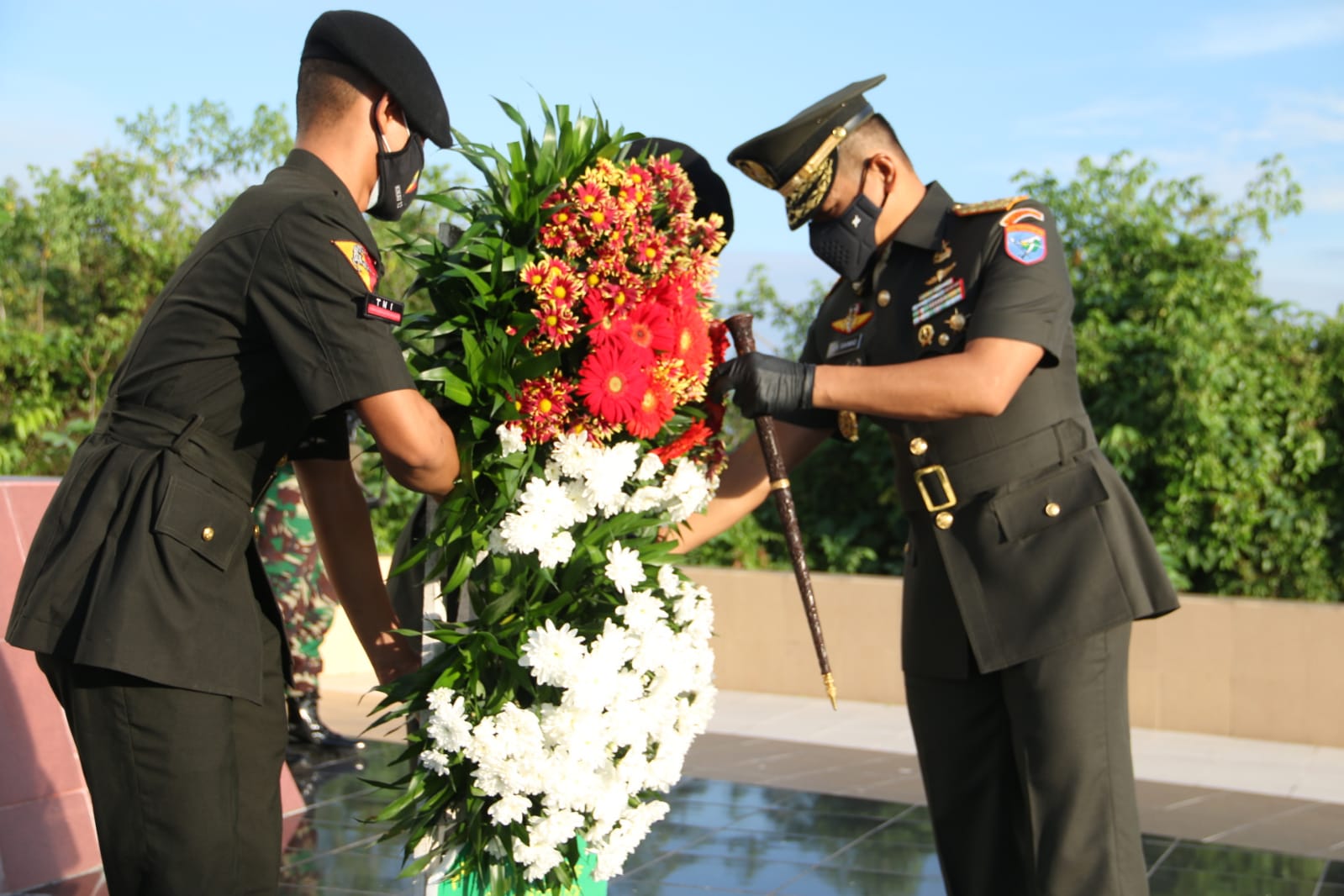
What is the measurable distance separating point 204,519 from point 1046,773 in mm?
1849

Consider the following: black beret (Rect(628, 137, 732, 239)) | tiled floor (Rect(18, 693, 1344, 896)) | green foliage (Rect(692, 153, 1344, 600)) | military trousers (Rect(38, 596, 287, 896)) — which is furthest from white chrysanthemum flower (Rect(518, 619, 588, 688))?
green foliage (Rect(692, 153, 1344, 600))

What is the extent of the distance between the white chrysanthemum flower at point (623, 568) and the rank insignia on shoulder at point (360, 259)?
70cm

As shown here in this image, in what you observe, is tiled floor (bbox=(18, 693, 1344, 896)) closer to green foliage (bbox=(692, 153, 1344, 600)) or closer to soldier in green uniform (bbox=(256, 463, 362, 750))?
soldier in green uniform (bbox=(256, 463, 362, 750))

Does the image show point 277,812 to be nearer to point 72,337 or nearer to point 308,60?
point 308,60

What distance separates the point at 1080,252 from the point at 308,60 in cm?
621

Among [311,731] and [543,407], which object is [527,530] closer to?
[543,407]

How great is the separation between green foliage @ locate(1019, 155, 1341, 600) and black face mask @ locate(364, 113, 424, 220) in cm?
540

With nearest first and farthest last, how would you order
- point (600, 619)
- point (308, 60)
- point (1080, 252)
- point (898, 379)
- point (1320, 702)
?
1. point (308, 60)
2. point (600, 619)
3. point (898, 379)
4. point (1320, 702)
5. point (1080, 252)

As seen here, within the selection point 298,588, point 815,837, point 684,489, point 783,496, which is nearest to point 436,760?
point 684,489

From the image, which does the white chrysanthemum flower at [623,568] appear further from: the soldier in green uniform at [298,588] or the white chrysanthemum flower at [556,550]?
Answer: the soldier in green uniform at [298,588]

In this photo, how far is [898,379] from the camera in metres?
3.01

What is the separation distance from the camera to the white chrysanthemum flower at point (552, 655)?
258cm

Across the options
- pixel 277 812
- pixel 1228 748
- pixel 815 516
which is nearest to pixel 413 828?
pixel 277 812

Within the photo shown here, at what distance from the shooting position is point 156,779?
2283mm
